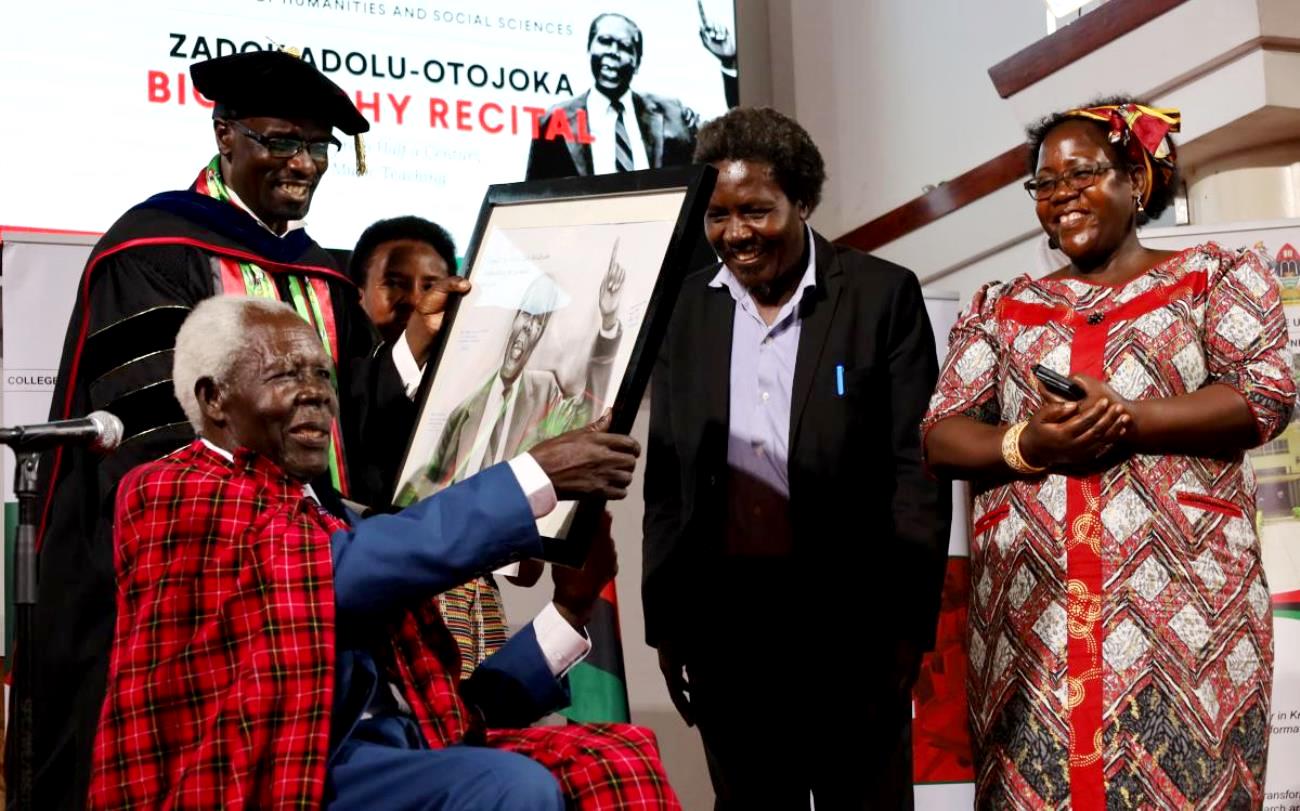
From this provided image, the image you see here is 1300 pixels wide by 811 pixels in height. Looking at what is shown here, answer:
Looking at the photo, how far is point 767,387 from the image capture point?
10.6 feet

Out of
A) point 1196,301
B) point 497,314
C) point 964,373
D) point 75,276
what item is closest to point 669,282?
point 497,314

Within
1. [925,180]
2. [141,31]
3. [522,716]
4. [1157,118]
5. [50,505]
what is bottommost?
[522,716]

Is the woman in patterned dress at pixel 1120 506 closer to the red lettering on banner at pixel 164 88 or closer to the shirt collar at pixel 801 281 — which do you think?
the shirt collar at pixel 801 281

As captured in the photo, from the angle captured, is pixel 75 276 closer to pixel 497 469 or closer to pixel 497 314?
pixel 497 314

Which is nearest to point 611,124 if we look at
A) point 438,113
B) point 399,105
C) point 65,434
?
point 438,113

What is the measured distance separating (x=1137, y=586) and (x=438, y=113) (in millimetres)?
3863

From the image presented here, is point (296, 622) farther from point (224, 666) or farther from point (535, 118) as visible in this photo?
point (535, 118)

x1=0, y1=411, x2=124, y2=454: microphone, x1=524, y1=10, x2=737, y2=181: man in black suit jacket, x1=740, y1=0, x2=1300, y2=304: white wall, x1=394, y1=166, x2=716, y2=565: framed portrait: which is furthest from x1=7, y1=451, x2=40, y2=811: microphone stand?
x1=524, y1=10, x2=737, y2=181: man in black suit jacket

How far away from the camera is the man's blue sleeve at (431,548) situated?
2.27 metres

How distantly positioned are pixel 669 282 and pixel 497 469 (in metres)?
0.47

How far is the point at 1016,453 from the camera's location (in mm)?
2627

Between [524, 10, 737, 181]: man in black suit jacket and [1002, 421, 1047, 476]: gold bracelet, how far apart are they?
11.5 ft

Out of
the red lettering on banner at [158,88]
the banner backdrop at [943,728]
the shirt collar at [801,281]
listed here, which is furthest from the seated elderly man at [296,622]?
the red lettering on banner at [158,88]

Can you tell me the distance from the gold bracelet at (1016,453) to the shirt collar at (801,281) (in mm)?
736
